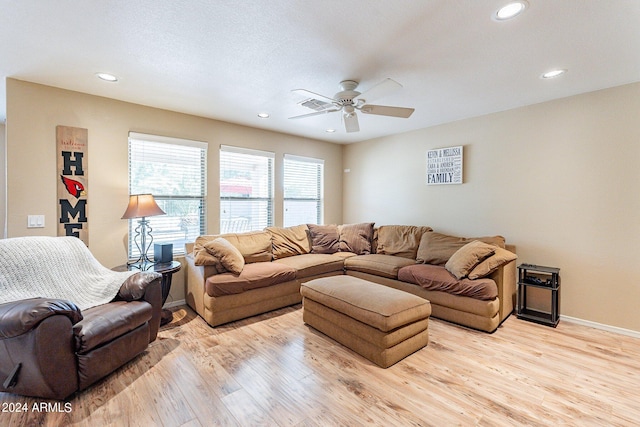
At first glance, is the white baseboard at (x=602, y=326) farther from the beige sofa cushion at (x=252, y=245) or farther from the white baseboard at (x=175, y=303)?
the white baseboard at (x=175, y=303)

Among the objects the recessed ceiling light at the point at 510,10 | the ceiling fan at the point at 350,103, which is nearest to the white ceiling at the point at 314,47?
the recessed ceiling light at the point at 510,10

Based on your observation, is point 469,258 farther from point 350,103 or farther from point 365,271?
point 350,103

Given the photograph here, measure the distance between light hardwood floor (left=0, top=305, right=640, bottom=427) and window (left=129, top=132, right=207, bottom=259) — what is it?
1411 millimetres

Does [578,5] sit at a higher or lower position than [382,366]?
higher

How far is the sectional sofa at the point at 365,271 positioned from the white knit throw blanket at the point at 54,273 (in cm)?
89

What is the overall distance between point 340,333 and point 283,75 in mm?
2547

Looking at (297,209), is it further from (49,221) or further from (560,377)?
(560,377)

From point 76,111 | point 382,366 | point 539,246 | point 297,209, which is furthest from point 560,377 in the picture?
point 76,111

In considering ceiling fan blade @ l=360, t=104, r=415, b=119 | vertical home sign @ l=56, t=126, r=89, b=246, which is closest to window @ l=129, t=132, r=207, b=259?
vertical home sign @ l=56, t=126, r=89, b=246

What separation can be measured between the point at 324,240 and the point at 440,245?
1.79 metres

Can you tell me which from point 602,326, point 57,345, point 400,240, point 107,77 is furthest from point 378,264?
point 107,77

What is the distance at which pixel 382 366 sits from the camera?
233 cm

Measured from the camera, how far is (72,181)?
3.10 meters

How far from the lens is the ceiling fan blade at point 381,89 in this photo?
7.52 ft
